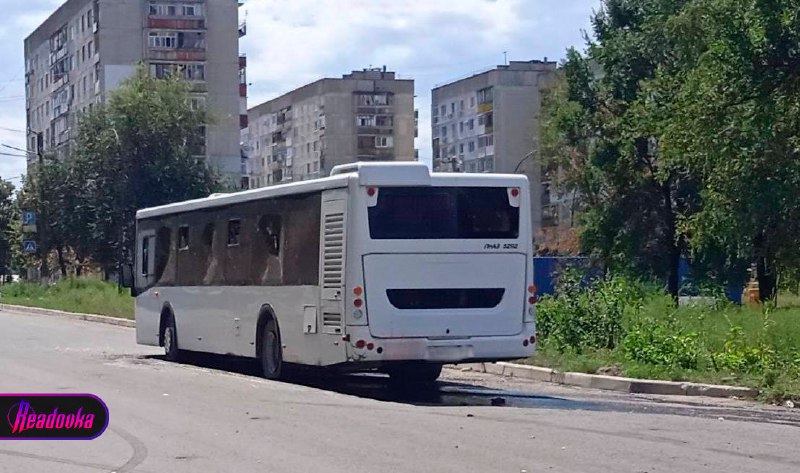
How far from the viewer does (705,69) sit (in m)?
29.9

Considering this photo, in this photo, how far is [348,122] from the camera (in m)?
102

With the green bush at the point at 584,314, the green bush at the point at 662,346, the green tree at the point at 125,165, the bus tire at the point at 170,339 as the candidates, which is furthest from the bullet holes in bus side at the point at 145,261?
the green tree at the point at 125,165

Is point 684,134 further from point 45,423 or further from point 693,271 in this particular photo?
point 45,423

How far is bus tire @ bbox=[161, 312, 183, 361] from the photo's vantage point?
22.4 meters

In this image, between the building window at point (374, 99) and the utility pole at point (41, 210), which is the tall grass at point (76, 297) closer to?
the utility pole at point (41, 210)

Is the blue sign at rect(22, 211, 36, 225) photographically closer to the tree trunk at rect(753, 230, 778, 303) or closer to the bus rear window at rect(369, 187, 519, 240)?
the tree trunk at rect(753, 230, 778, 303)

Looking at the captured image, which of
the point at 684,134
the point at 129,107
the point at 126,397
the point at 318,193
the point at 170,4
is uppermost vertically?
the point at 170,4

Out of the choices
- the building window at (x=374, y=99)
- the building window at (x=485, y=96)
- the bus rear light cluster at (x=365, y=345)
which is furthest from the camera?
the building window at (x=374, y=99)

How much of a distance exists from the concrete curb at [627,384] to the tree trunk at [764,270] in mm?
17437

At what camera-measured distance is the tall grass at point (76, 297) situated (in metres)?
42.3

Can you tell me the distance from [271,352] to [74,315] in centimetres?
2648

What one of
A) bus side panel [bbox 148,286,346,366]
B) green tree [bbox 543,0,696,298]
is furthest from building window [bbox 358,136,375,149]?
bus side panel [bbox 148,286,346,366]

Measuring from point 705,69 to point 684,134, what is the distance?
1.91 meters

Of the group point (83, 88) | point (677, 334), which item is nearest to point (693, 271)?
point (677, 334)
